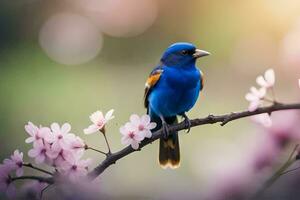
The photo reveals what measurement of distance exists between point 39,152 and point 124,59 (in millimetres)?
2714

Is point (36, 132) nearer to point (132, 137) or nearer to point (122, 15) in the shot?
point (132, 137)

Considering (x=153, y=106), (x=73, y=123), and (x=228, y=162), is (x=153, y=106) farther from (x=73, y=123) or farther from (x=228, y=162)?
(x=73, y=123)

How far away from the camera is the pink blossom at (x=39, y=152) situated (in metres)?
0.84

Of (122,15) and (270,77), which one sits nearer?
(270,77)

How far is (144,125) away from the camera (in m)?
0.88

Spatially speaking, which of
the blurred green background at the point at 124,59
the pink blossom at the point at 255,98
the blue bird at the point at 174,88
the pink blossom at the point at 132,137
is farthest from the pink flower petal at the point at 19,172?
the blurred green background at the point at 124,59

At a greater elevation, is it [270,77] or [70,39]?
[70,39]

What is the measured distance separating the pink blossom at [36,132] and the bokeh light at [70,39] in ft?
9.43

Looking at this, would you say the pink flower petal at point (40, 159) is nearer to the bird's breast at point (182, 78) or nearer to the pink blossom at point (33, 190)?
the pink blossom at point (33, 190)

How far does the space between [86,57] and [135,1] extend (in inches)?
16.8

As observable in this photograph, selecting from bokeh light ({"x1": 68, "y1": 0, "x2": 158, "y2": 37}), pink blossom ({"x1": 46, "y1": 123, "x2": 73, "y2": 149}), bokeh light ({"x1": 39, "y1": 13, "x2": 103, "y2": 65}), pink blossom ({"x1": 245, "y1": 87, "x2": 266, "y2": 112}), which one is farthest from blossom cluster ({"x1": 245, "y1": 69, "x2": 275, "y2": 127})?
bokeh light ({"x1": 39, "y1": 13, "x2": 103, "y2": 65})

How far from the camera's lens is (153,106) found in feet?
4.26

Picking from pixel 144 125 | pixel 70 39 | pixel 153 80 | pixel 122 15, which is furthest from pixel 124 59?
pixel 144 125

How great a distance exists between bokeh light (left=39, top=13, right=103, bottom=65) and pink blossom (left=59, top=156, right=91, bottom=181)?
2.87 m
